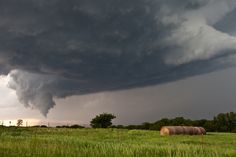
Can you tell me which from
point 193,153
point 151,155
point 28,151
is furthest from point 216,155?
point 28,151

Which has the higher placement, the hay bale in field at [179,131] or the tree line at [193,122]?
the tree line at [193,122]

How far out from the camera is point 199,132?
6800cm

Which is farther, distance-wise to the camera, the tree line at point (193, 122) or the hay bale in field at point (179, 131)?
the tree line at point (193, 122)

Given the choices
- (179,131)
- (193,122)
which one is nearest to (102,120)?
(193,122)

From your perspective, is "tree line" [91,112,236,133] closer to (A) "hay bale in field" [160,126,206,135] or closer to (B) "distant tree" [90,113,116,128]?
(B) "distant tree" [90,113,116,128]

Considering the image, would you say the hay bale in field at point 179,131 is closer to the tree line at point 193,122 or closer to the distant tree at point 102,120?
the tree line at point 193,122

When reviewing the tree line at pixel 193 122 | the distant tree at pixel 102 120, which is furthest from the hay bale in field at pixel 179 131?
the distant tree at pixel 102 120

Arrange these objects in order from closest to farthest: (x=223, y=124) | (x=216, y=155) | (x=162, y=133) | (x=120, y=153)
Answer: (x=216, y=155) < (x=120, y=153) < (x=162, y=133) < (x=223, y=124)

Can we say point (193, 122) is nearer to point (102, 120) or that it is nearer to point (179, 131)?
point (102, 120)

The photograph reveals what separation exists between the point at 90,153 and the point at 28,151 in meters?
4.58

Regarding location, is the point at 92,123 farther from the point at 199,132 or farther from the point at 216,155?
the point at 216,155

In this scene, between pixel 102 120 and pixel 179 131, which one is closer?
pixel 179 131

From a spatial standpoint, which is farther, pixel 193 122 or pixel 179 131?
pixel 193 122

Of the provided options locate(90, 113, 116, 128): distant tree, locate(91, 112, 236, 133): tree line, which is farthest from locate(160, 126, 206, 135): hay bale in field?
locate(90, 113, 116, 128): distant tree
